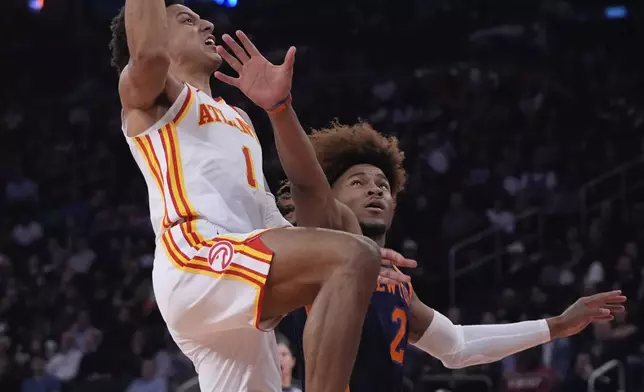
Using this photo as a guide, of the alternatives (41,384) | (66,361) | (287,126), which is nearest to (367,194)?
(287,126)

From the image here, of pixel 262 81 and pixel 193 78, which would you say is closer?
pixel 262 81

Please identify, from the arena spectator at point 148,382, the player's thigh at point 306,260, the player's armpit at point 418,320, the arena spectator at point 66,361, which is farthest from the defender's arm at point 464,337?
the arena spectator at point 66,361

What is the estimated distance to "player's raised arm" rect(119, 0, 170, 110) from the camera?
3.94 metres

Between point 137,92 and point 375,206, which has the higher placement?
point 137,92

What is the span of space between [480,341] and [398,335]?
2.96 feet

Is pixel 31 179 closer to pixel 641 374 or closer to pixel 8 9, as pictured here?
pixel 8 9

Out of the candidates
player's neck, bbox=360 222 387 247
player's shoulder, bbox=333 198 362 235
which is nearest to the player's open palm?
player's shoulder, bbox=333 198 362 235

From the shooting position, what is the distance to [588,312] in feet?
17.9

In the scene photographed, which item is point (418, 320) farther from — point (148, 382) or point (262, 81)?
point (148, 382)

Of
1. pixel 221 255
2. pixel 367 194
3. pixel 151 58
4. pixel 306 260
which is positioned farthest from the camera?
pixel 367 194

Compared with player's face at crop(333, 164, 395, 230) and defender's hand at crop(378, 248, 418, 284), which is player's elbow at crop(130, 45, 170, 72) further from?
player's face at crop(333, 164, 395, 230)

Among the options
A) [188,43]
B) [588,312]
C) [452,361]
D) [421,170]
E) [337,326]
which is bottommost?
[337,326]

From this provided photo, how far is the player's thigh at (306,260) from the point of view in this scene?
361 centimetres

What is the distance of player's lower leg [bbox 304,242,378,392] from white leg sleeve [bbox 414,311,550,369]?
1.96m
